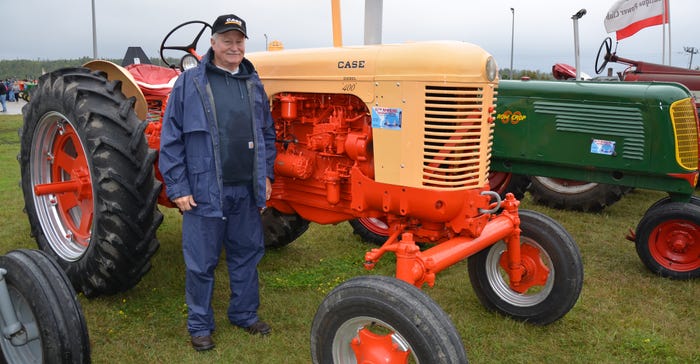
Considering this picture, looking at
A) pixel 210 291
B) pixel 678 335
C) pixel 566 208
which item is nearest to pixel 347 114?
pixel 210 291

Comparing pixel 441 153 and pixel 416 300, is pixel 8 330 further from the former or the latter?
pixel 441 153

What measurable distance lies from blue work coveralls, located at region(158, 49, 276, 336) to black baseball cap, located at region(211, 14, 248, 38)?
156mm

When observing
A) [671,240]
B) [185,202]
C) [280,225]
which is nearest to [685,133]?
Answer: [671,240]

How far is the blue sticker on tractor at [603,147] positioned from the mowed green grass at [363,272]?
2.93ft

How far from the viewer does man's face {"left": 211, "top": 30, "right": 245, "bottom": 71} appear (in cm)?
293

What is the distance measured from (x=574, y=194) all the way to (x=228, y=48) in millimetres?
Answer: 4614

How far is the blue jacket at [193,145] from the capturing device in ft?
9.38

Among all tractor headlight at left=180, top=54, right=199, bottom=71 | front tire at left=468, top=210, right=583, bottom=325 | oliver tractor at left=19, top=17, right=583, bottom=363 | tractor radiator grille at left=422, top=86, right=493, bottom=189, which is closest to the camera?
oliver tractor at left=19, top=17, right=583, bottom=363

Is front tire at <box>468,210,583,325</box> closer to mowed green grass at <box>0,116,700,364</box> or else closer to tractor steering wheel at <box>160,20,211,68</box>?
mowed green grass at <box>0,116,700,364</box>

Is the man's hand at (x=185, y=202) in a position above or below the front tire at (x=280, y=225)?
above

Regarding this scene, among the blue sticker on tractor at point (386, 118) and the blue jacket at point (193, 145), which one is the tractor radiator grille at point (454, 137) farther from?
the blue jacket at point (193, 145)

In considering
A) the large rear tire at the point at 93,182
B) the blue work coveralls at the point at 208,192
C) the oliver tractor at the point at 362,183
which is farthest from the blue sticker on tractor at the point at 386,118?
the large rear tire at the point at 93,182

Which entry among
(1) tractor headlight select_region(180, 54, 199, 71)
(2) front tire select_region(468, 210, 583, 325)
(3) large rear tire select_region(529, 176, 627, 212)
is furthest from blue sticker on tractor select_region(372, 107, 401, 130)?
(3) large rear tire select_region(529, 176, 627, 212)

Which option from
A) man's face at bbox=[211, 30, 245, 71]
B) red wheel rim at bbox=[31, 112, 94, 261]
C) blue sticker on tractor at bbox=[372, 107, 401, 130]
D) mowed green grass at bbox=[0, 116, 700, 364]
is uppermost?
man's face at bbox=[211, 30, 245, 71]
